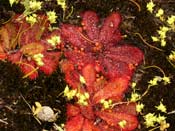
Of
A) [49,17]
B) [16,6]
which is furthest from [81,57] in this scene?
[16,6]

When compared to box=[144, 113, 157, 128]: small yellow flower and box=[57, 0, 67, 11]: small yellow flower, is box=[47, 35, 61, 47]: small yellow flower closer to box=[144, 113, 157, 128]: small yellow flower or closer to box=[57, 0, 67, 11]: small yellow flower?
box=[57, 0, 67, 11]: small yellow flower

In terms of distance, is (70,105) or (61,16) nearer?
(70,105)

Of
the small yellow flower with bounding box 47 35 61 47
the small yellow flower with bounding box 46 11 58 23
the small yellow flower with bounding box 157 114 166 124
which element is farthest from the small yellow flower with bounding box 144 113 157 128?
the small yellow flower with bounding box 46 11 58 23

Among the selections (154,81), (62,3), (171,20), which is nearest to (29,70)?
(62,3)

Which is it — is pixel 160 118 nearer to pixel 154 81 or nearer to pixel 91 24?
pixel 154 81

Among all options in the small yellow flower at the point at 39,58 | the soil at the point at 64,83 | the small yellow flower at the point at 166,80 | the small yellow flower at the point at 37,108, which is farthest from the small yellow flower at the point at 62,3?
the small yellow flower at the point at 166,80

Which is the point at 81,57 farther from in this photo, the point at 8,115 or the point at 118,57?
A: the point at 8,115
